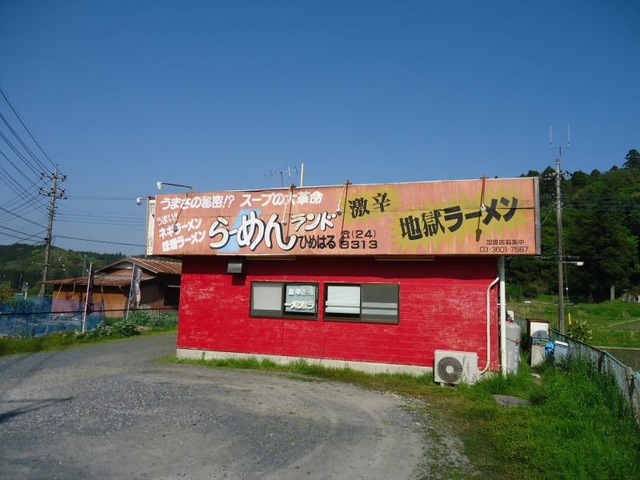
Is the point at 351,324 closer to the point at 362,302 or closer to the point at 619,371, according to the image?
the point at 362,302

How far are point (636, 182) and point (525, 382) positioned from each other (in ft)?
367

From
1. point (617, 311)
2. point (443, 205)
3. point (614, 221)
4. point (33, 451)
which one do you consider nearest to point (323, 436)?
point (33, 451)

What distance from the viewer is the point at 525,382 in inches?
400

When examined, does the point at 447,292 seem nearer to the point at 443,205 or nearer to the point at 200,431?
the point at 443,205

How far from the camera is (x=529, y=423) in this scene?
7.31 meters

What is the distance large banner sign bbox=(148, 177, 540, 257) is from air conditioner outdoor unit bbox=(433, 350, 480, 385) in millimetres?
2373

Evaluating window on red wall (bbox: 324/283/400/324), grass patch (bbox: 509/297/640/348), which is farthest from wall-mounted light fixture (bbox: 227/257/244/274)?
grass patch (bbox: 509/297/640/348)

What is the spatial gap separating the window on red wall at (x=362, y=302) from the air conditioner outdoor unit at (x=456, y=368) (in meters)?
1.56

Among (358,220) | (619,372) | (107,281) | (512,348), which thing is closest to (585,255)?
(107,281)

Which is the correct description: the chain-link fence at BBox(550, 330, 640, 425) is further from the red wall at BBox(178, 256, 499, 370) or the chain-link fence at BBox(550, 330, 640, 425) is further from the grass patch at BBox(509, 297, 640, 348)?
the grass patch at BBox(509, 297, 640, 348)

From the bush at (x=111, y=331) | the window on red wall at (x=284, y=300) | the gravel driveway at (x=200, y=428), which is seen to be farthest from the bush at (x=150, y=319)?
the window on red wall at (x=284, y=300)

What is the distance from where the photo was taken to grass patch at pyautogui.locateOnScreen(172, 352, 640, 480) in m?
5.46

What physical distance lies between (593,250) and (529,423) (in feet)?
270

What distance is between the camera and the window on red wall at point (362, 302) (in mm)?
11836
